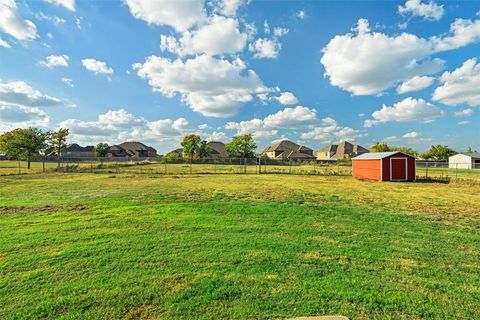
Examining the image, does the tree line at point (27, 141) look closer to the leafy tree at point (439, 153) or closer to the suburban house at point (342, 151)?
the suburban house at point (342, 151)

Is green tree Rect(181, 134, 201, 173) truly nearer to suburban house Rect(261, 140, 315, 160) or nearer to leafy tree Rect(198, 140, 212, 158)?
leafy tree Rect(198, 140, 212, 158)

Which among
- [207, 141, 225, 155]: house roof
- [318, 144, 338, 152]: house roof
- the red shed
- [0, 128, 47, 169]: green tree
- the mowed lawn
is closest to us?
the mowed lawn

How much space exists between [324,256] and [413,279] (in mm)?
1296

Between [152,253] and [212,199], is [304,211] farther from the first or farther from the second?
[152,253]

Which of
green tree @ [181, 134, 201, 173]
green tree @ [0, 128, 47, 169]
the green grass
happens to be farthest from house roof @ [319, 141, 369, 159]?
green tree @ [0, 128, 47, 169]

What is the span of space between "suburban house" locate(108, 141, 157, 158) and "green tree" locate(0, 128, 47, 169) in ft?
139

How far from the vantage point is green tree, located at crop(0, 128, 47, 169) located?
31406mm

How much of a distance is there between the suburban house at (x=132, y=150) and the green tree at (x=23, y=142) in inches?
1665

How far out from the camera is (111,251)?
15.4 feet

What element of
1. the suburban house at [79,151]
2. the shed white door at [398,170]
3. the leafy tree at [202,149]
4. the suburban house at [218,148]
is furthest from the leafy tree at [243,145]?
the suburban house at [79,151]

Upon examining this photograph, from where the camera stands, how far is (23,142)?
31.6m

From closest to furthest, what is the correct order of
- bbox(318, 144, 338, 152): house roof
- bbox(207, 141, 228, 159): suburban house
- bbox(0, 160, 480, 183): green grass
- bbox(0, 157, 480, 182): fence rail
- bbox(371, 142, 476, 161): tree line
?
1. bbox(0, 160, 480, 183): green grass
2. bbox(0, 157, 480, 182): fence rail
3. bbox(371, 142, 476, 161): tree line
4. bbox(318, 144, 338, 152): house roof
5. bbox(207, 141, 228, 159): suburban house

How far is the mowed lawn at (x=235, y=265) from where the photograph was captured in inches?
120

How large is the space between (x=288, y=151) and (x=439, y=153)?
38.1 meters
